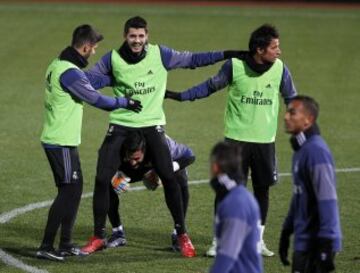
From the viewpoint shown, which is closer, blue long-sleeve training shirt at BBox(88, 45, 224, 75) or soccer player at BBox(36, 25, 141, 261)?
soccer player at BBox(36, 25, 141, 261)

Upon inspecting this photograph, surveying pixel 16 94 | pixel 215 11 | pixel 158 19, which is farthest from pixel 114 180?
pixel 215 11

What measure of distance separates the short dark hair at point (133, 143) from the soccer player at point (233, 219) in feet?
11.2

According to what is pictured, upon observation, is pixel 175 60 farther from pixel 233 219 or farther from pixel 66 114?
pixel 233 219

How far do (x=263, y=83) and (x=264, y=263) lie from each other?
1779 mm

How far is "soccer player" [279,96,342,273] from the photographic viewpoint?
794cm

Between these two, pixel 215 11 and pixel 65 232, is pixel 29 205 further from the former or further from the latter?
pixel 215 11

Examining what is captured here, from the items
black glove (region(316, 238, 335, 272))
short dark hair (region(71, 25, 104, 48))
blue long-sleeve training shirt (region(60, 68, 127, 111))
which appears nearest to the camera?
black glove (region(316, 238, 335, 272))

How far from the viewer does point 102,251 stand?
11031 millimetres

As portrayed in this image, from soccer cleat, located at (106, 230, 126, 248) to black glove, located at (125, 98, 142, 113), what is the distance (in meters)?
1.52

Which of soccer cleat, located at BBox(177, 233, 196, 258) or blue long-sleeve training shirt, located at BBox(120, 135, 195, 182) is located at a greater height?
blue long-sleeve training shirt, located at BBox(120, 135, 195, 182)

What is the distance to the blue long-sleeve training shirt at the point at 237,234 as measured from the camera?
277 inches

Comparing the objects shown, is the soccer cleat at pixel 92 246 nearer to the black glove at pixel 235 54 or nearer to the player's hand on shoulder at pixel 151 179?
the player's hand on shoulder at pixel 151 179

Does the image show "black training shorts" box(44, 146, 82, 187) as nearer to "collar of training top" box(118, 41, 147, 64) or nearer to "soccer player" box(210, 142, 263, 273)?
"collar of training top" box(118, 41, 147, 64)

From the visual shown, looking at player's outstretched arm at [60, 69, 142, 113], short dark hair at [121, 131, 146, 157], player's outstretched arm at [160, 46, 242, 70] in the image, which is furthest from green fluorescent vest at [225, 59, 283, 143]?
player's outstretched arm at [60, 69, 142, 113]
